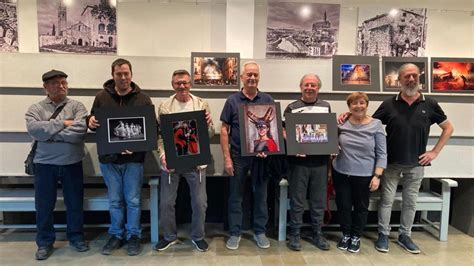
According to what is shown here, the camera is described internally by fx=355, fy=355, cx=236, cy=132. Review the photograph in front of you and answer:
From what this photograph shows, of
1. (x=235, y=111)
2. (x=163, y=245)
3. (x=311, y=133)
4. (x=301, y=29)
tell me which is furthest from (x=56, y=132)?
(x=301, y=29)

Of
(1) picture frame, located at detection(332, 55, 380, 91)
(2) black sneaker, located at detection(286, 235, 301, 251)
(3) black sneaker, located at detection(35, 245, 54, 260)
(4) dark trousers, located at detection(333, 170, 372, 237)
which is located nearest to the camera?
(3) black sneaker, located at detection(35, 245, 54, 260)

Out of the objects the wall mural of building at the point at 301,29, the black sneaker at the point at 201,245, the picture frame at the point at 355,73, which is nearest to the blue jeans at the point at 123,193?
the black sneaker at the point at 201,245

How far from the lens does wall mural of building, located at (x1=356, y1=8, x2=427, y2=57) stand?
3703mm

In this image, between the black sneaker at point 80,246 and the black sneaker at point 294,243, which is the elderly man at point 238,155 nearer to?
the black sneaker at point 294,243

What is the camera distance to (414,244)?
319 cm

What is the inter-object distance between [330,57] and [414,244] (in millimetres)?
1966

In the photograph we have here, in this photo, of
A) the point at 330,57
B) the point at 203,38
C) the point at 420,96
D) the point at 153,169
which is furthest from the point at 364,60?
the point at 153,169

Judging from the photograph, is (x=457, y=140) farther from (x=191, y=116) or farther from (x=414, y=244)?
(x=191, y=116)

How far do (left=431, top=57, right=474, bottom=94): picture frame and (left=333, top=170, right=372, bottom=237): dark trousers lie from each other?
133 cm

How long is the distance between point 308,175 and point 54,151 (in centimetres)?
208

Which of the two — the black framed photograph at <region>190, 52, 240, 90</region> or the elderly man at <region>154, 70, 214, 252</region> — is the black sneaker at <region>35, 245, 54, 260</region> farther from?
the black framed photograph at <region>190, 52, 240, 90</region>

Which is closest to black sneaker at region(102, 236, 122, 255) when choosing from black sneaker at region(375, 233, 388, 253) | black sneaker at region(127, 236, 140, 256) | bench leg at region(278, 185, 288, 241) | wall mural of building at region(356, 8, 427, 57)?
black sneaker at region(127, 236, 140, 256)

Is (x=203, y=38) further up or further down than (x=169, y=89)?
further up

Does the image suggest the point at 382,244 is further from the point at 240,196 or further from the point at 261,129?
the point at 261,129
